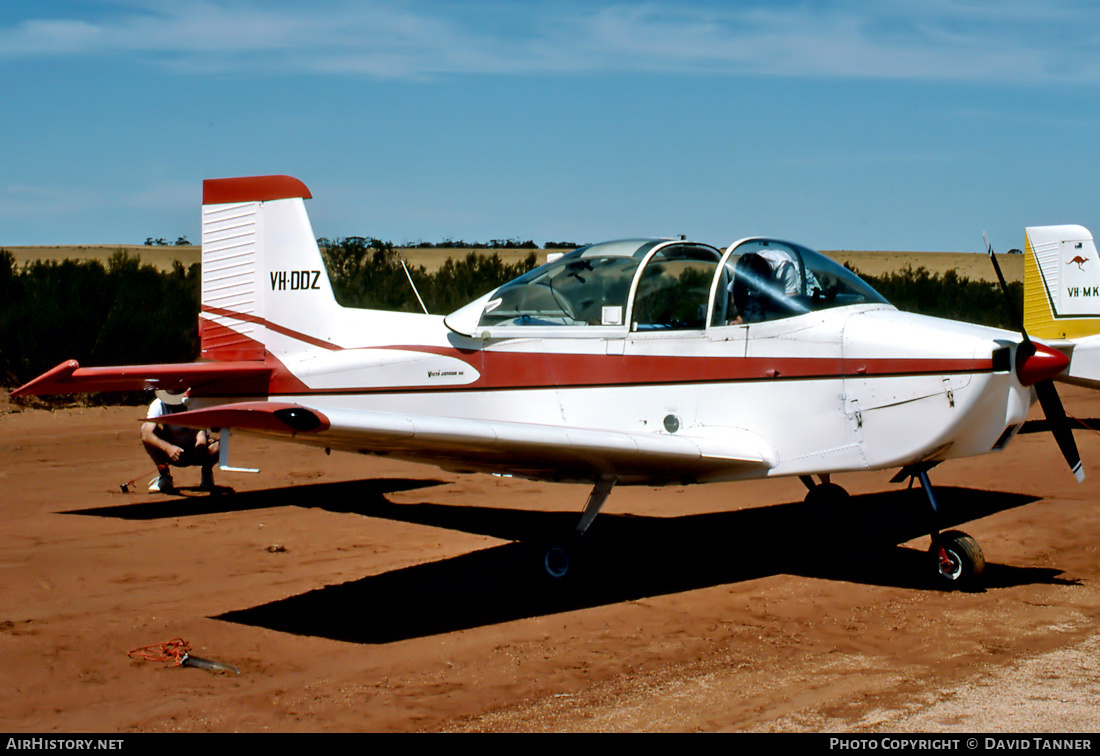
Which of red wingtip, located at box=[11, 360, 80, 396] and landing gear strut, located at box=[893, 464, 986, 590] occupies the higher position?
red wingtip, located at box=[11, 360, 80, 396]

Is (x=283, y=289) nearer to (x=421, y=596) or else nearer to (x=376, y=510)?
(x=376, y=510)

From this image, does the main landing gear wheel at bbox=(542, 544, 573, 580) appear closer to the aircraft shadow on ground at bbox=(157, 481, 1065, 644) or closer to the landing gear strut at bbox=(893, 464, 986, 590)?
the aircraft shadow on ground at bbox=(157, 481, 1065, 644)

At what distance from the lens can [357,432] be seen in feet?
16.5

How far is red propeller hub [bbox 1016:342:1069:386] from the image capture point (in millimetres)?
5508

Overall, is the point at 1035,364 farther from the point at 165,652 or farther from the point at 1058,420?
the point at 165,652

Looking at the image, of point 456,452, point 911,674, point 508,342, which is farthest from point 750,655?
point 508,342

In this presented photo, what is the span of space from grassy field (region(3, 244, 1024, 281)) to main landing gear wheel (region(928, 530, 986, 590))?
57165mm

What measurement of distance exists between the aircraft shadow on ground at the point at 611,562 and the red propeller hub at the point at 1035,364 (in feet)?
3.71

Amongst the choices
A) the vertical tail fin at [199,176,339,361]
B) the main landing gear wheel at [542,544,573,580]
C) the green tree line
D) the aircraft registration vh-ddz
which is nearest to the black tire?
the aircraft registration vh-ddz

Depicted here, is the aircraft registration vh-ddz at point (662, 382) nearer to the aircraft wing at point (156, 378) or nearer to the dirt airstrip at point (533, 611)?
the aircraft wing at point (156, 378)

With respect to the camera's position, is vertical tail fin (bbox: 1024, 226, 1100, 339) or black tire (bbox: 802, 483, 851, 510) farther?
vertical tail fin (bbox: 1024, 226, 1100, 339)

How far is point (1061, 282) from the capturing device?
14.5 m

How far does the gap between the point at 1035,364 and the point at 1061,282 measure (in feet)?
33.5

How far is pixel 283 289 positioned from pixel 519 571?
3.51 m
